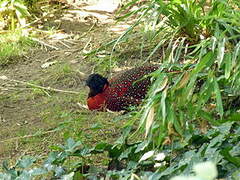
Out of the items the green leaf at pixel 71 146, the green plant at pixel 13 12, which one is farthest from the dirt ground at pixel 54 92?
the green plant at pixel 13 12

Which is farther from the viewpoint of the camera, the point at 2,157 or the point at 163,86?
the point at 2,157

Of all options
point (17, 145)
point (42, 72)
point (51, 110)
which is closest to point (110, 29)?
point (42, 72)

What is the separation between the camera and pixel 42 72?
5.82m

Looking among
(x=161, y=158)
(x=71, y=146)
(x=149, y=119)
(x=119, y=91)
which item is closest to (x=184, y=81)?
(x=149, y=119)

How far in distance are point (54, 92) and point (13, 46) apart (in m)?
1.40

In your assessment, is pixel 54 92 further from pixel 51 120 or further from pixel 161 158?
pixel 161 158

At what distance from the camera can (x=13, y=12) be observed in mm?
6973

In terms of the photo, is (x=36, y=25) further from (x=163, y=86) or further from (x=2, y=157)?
(x=163, y=86)

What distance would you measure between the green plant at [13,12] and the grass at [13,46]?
1.03 feet

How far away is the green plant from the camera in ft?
22.7

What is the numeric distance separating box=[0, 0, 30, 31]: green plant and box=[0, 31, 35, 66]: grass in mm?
315

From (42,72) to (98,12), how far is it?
1867 mm

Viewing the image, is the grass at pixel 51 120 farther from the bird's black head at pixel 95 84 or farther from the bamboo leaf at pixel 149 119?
the bamboo leaf at pixel 149 119

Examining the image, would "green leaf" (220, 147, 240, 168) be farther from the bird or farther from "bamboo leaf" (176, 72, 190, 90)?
the bird
